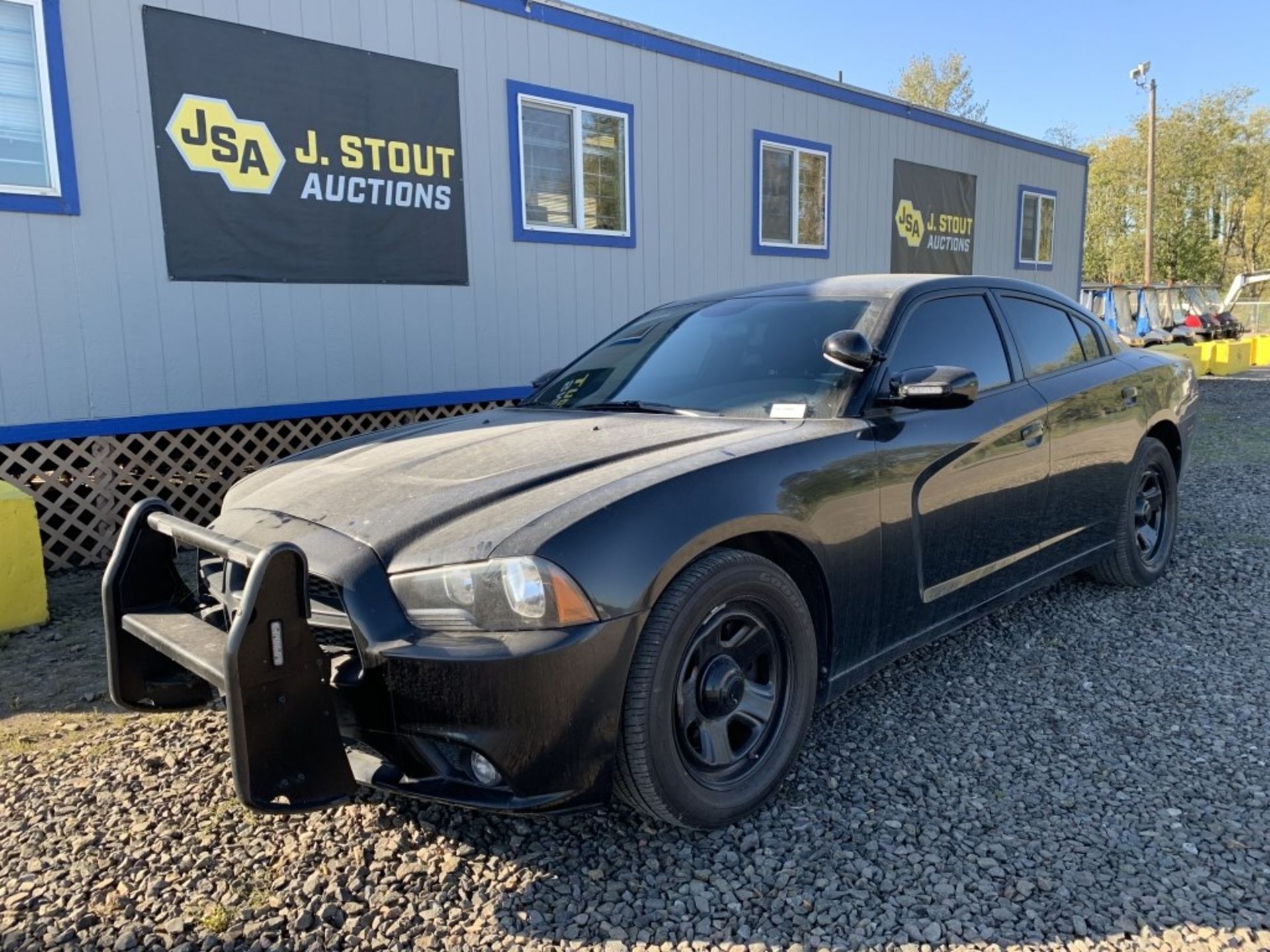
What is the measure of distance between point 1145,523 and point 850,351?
108 inches

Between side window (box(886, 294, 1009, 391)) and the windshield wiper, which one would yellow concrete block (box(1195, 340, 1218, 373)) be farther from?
the windshield wiper

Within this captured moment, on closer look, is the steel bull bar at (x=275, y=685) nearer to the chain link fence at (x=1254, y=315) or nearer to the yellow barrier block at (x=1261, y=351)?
the yellow barrier block at (x=1261, y=351)

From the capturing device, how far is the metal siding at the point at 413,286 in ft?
18.7

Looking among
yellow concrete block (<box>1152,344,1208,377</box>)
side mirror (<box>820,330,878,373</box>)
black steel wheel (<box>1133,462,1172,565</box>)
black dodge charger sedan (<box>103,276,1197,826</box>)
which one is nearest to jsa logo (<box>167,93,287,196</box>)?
black dodge charger sedan (<box>103,276,1197,826</box>)

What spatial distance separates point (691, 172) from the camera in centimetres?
916

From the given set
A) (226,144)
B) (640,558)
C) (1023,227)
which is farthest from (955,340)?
(1023,227)

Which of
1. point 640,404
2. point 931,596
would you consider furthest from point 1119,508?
point 640,404

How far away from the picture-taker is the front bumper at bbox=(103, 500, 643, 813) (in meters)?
2.11

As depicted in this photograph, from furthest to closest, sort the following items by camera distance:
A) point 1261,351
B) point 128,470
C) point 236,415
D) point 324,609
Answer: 1. point 1261,351
2. point 236,415
3. point 128,470
4. point 324,609

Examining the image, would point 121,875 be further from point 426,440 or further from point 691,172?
point 691,172

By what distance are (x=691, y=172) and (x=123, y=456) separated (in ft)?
19.0

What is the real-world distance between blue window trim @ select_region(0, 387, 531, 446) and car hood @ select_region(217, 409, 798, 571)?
3.17 m

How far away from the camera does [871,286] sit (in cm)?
365

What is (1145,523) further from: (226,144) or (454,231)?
(226,144)
